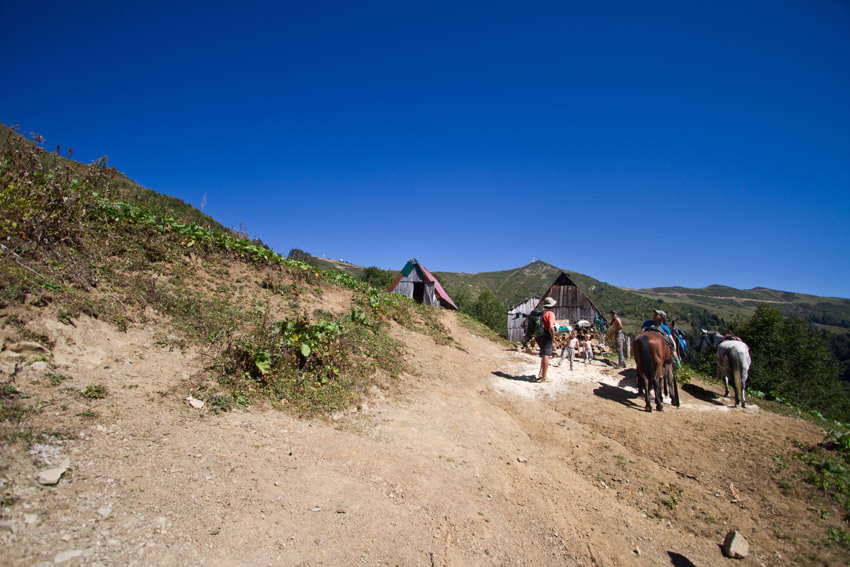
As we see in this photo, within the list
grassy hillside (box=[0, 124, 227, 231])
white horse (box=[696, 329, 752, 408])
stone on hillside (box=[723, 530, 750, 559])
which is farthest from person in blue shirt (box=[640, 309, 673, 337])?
grassy hillside (box=[0, 124, 227, 231])

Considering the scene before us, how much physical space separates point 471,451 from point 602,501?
1.80m

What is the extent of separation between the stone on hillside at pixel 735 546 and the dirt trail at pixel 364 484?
105 millimetres

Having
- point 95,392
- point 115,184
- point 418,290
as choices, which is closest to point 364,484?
point 95,392

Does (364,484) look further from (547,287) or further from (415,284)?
(547,287)

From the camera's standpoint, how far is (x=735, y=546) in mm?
3930

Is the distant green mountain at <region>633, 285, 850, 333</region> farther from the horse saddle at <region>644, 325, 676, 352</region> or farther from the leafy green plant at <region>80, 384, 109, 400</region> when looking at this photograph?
the leafy green plant at <region>80, 384, 109, 400</region>

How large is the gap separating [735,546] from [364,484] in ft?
13.5

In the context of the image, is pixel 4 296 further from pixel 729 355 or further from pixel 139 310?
pixel 729 355

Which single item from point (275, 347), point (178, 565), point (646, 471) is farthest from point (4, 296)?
point (646, 471)

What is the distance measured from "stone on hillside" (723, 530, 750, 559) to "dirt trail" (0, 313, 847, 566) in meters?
0.11

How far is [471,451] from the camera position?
5.37 metres

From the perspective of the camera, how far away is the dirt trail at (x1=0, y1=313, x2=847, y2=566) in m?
2.84

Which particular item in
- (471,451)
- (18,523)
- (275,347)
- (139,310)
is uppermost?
(139,310)

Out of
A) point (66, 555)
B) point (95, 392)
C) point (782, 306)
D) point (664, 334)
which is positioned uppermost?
point (782, 306)
